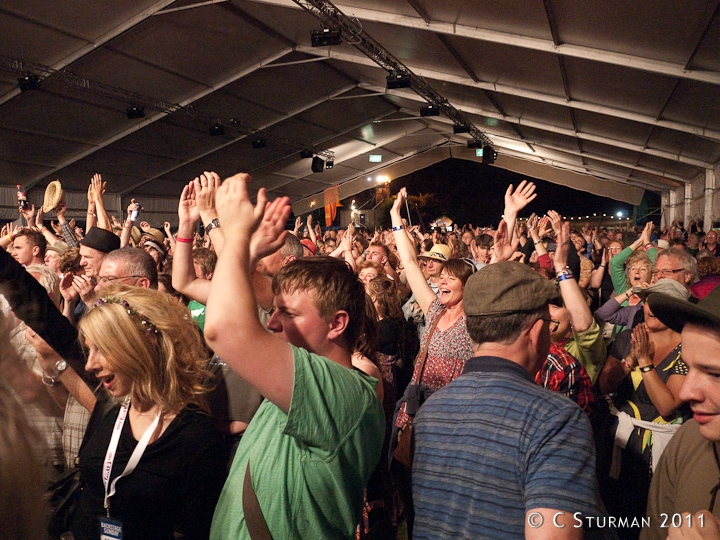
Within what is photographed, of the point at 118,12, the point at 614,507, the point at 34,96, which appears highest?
the point at 118,12

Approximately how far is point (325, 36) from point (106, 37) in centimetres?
455

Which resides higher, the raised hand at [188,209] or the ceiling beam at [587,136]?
the ceiling beam at [587,136]

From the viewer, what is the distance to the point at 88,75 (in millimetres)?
13000

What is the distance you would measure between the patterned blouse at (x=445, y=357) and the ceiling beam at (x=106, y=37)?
10048 millimetres

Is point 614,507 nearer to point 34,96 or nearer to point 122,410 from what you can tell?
point 122,410

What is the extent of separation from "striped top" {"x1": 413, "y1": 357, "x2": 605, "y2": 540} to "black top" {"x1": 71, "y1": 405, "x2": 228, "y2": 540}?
68 centimetres

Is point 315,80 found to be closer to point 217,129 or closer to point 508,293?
point 217,129

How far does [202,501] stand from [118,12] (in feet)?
37.5

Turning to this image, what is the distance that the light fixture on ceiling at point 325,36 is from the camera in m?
10.1

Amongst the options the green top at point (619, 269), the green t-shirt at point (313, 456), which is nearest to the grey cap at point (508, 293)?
the green t-shirt at point (313, 456)

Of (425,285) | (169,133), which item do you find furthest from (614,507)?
(169,133)

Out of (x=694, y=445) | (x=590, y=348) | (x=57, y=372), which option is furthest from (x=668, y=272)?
(x=57, y=372)

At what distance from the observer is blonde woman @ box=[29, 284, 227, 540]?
181 cm

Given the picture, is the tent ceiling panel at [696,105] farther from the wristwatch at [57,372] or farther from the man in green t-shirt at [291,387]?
the wristwatch at [57,372]
